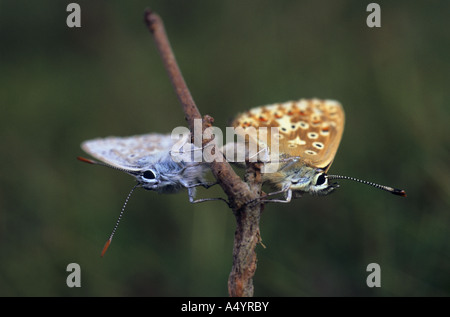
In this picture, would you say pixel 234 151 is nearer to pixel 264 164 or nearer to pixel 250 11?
pixel 264 164

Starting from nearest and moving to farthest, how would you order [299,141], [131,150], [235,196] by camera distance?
[235,196] → [299,141] → [131,150]

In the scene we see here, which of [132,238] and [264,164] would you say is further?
[132,238]

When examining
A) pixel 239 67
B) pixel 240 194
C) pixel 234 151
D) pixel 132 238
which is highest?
pixel 239 67

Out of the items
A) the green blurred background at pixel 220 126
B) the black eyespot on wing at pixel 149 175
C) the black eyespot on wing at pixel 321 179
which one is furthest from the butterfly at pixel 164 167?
the green blurred background at pixel 220 126

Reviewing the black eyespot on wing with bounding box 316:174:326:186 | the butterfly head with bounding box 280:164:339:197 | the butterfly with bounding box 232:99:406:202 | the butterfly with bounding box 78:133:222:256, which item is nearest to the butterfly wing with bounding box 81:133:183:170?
the butterfly with bounding box 78:133:222:256

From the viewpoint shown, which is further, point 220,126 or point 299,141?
point 220,126

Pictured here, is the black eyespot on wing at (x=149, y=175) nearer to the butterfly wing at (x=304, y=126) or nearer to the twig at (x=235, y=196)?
the butterfly wing at (x=304, y=126)

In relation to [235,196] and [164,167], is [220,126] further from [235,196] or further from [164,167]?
[235,196]

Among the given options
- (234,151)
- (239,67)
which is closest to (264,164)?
(234,151)

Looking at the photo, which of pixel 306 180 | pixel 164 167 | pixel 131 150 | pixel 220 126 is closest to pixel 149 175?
pixel 164 167
